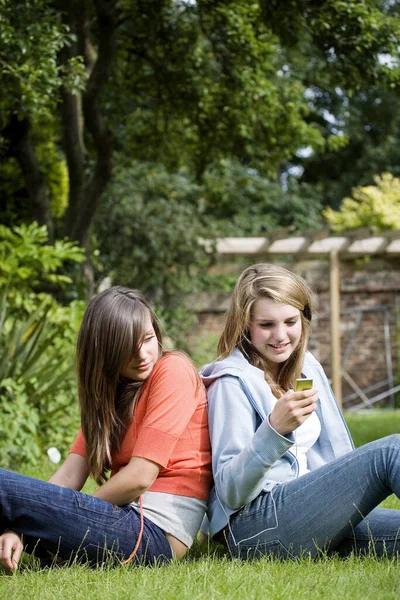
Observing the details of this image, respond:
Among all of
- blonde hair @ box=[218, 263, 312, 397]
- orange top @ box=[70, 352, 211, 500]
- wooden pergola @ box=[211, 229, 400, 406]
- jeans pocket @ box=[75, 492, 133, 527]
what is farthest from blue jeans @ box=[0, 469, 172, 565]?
wooden pergola @ box=[211, 229, 400, 406]

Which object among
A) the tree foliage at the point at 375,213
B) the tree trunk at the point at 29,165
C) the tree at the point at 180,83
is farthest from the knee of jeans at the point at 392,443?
the tree foliage at the point at 375,213

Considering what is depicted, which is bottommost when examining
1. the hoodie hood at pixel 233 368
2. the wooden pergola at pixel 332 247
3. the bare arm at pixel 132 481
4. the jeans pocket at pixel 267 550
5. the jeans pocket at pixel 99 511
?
the jeans pocket at pixel 267 550

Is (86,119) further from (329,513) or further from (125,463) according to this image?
(329,513)

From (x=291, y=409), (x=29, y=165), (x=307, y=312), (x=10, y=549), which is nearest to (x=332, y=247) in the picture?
(x=29, y=165)

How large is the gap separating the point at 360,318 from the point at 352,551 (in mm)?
12347

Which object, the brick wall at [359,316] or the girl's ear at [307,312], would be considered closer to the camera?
the girl's ear at [307,312]

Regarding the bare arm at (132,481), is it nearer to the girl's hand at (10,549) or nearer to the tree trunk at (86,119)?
the girl's hand at (10,549)

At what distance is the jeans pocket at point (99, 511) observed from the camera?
286cm

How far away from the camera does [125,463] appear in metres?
3.09

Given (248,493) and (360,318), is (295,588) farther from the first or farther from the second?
(360,318)

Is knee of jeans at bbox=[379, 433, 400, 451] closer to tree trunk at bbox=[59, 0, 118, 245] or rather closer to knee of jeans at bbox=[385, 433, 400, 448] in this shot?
knee of jeans at bbox=[385, 433, 400, 448]

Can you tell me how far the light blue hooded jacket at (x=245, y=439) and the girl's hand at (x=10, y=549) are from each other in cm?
68

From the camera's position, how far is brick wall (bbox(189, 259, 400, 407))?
48.4ft

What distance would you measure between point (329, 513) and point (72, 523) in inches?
33.5
